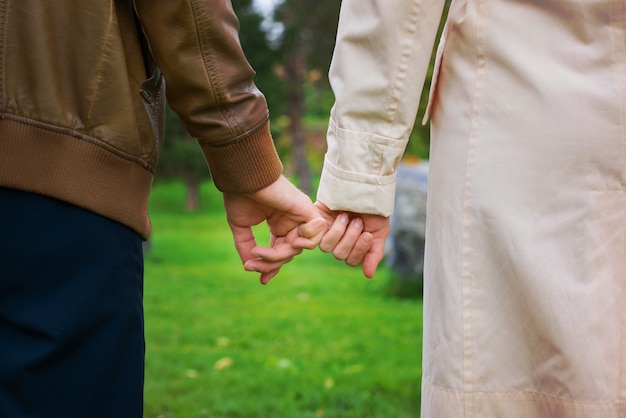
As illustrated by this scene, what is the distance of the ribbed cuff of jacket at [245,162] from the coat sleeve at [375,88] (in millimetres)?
233

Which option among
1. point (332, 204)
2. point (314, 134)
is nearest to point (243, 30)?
point (332, 204)

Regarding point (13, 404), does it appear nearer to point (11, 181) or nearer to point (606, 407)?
point (11, 181)

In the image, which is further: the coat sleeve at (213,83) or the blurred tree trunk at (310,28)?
the blurred tree trunk at (310,28)

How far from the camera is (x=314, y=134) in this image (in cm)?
2258

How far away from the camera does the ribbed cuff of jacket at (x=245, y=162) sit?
67.1 inches

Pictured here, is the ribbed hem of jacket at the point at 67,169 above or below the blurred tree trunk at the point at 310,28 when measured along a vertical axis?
above

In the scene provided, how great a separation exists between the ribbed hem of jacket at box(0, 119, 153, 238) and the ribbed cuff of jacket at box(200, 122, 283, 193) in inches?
8.6

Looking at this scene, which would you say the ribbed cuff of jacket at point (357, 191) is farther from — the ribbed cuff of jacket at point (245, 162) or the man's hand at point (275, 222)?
the ribbed cuff of jacket at point (245, 162)

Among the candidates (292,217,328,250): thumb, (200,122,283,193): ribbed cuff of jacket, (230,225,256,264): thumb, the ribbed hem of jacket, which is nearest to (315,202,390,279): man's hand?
(292,217,328,250): thumb

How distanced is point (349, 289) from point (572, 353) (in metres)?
5.63

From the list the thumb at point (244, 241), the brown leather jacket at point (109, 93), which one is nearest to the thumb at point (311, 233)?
the thumb at point (244, 241)

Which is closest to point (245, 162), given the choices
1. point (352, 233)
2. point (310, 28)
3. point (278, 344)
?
point (352, 233)

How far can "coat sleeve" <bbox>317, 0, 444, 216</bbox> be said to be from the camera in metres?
1.89

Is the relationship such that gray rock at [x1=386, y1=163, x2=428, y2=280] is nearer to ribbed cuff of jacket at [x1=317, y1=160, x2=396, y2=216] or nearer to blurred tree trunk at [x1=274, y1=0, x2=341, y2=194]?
blurred tree trunk at [x1=274, y1=0, x2=341, y2=194]
